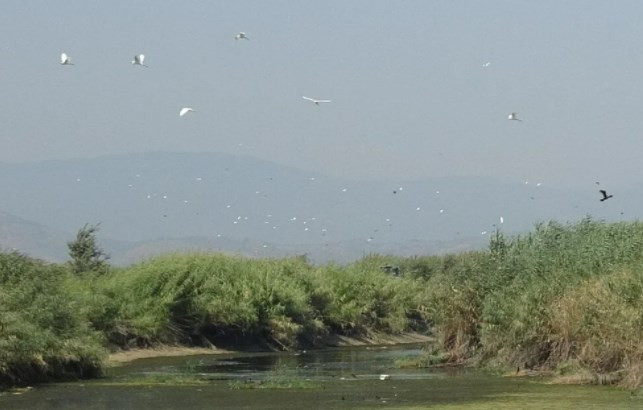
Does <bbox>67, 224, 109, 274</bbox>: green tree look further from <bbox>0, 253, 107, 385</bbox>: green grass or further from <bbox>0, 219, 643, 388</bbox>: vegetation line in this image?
<bbox>0, 253, 107, 385</bbox>: green grass

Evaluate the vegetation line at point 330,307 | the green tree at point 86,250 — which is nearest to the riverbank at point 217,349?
the vegetation line at point 330,307

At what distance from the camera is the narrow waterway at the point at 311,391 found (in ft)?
128

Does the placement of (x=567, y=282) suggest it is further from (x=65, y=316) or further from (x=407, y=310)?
(x=407, y=310)

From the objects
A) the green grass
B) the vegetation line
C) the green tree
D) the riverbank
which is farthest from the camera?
the green tree

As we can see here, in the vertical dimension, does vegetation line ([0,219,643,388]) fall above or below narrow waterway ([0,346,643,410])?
above

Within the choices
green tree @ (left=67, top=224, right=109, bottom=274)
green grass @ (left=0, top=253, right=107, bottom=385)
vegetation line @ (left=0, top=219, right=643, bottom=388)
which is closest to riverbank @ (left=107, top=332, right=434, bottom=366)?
vegetation line @ (left=0, top=219, right=643, bottom=388)

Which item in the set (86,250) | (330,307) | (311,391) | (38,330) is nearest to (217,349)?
(330,307)

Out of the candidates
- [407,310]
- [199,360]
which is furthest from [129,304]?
[407,310]

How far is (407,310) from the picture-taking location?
295ft

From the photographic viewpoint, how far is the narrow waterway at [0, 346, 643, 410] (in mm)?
38938

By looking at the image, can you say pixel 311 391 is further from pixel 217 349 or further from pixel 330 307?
pixel 330 307

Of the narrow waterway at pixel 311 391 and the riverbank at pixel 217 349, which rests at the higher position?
the riverbank at pixel 217 349

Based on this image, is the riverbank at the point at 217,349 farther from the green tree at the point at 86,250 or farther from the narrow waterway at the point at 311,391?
the green tree at the point at 86,250

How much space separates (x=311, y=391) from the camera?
1720 inches
